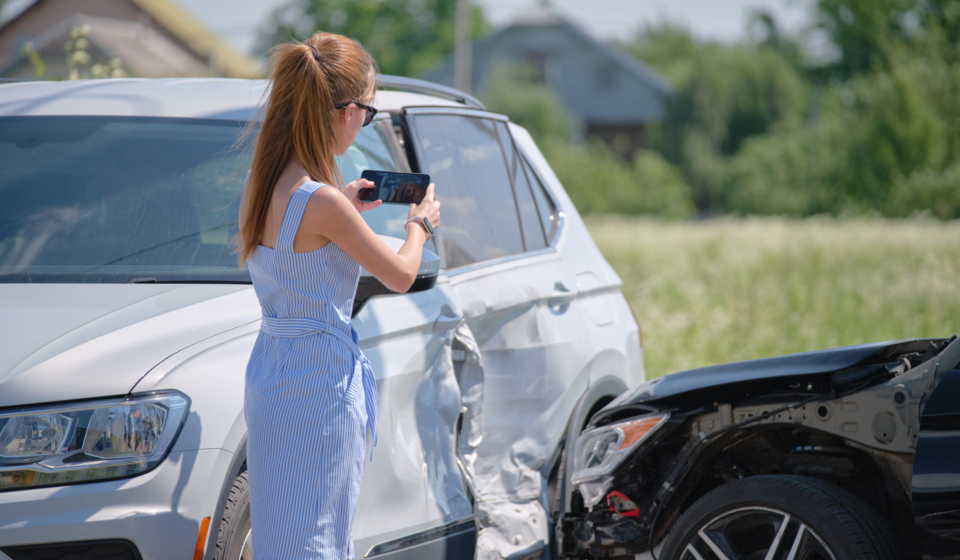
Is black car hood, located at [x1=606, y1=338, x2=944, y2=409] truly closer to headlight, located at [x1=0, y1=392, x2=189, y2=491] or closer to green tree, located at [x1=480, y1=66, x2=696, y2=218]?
headlight, located at [x1=0, y1=392, x2=189, y2=491]

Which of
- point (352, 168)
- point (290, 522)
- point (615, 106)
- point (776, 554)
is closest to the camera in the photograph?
point (290, 522)

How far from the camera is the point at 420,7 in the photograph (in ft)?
224

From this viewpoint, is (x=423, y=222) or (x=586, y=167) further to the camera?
(x=586, y=167)

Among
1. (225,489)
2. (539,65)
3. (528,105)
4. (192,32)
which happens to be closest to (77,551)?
(225,489)

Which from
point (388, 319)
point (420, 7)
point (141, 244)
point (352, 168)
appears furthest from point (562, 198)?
point (420, 7)

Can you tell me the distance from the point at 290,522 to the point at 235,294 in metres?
0.80

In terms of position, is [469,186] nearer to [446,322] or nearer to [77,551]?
[446,322]

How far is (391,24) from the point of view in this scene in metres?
67.0

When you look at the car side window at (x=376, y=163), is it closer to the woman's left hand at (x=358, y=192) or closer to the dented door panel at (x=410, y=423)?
the dented door panel at (x=410, y=423)

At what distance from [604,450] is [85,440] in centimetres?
173

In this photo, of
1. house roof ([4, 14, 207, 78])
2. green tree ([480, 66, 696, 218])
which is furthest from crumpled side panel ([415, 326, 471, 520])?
house roof ([4, 14, 207, 78])

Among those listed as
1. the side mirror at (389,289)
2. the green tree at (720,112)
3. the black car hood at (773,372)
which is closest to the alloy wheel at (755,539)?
the black car hood at (773,372)

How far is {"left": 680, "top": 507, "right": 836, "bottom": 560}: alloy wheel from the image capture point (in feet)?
8.13

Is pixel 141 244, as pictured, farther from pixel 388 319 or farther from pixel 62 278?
pixel 388 319
